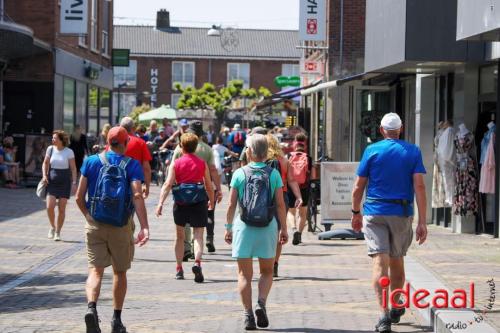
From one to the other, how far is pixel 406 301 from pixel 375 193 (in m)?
1.06

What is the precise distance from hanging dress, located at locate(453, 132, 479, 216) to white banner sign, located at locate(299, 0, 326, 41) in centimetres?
1322

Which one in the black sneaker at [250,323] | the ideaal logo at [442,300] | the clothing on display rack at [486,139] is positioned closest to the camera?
the ideaal logo at [442,300]

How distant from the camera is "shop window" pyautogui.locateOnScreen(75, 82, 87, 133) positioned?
41500 millimetres

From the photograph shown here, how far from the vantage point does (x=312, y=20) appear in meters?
30.9

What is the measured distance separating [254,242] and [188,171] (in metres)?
3.66

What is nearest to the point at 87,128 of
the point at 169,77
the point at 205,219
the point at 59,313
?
the point at 205,219

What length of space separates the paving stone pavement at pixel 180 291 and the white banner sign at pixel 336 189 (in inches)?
28.4

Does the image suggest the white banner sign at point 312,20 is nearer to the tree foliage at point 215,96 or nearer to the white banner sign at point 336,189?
the white banner sign at point 336,189

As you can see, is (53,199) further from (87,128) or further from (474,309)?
(87,128)

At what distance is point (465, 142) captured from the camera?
58.7 ft

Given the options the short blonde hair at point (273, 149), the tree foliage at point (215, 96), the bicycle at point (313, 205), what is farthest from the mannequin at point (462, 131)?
the tree foliage at point (215, 96)

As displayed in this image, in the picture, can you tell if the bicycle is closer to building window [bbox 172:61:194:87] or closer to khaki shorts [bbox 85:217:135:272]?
khaki shorts [bbox 85:217:135:272]

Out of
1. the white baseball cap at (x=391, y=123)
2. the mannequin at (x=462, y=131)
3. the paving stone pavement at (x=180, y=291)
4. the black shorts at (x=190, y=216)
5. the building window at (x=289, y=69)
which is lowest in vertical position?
the paving stone pavement at (x=180, y=291)

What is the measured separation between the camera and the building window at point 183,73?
90.2 metres
